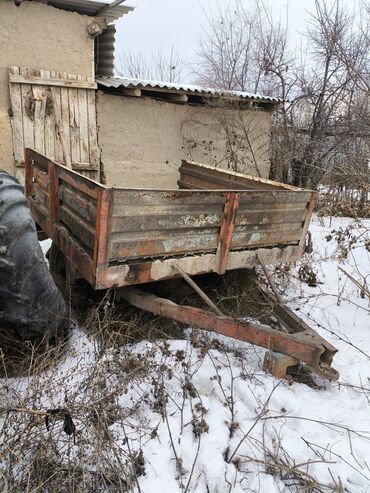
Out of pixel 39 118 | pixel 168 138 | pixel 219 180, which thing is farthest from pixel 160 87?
pixel 219 180

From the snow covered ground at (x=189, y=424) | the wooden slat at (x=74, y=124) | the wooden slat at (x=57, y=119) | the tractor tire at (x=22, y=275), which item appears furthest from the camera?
the wooden slat at (x=74, y=124)

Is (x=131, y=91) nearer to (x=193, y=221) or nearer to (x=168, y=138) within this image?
(x=168, y=138)

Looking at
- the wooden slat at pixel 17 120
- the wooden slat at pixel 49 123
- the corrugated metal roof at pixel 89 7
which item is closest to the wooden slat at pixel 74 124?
the wooden slat at pixel 49 123

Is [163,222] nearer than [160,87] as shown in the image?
Yes

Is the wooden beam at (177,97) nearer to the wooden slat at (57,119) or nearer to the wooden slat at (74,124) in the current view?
the wooden slat at (74,124)

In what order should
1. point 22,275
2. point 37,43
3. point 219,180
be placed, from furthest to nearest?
point 37,43 < point 219,180 < point 22,275

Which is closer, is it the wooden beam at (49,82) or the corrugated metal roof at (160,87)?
the wooden beam at (49,82)

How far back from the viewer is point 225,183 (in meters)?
4.38

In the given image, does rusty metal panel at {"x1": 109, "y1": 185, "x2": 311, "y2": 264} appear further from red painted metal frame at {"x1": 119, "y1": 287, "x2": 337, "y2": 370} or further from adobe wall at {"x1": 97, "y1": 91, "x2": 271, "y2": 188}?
adobe wall at {"x1": 97, "y1": 91, "x2": 271, "y2": 188}

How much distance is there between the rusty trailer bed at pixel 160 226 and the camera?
8.83 feet

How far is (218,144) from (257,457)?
6.20 metres

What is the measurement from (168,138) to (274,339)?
16.5ft

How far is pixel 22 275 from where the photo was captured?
2.44m

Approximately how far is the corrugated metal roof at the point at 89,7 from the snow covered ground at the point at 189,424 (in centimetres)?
463
